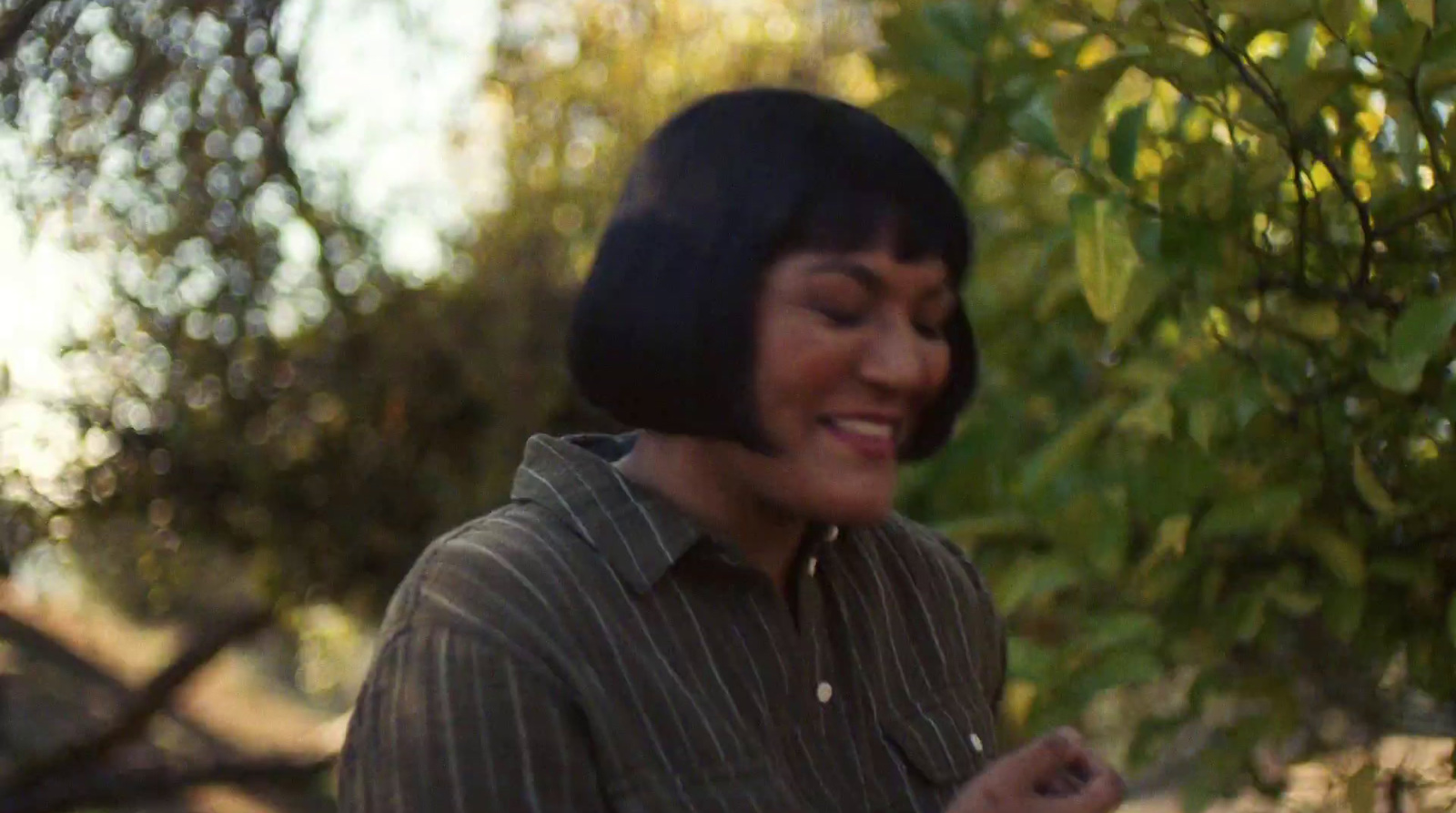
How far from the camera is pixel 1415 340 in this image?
6.83 ft

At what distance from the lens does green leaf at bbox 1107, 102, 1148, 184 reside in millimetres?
2289

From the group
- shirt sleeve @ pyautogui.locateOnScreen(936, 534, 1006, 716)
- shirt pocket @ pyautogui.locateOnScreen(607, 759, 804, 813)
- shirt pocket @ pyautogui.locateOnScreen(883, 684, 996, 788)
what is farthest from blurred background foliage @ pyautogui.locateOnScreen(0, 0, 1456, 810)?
shirt pocket @ pyautogui.locateOnScreen(607, 759, 804, 813)

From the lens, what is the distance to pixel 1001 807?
4.98 feet

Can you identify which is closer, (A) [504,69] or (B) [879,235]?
(B) [879,235]

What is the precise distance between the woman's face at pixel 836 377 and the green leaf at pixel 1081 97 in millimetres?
458

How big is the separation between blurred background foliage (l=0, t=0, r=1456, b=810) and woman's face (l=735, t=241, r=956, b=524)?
52 cm

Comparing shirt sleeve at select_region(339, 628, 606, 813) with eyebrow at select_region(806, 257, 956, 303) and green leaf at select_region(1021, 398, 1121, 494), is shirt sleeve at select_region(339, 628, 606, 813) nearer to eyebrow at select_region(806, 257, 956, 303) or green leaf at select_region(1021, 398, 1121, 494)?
eyebrow at select_region(806, 257, 956, 303)

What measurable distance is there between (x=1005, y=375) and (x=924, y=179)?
1.50 metres

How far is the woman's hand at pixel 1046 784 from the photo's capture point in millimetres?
1521

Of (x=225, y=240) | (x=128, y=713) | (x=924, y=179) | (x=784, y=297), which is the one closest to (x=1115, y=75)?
(x=924, y=179)

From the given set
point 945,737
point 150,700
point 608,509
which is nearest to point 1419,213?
point 945,737

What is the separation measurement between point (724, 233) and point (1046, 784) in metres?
0.53

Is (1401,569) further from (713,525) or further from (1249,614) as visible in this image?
A: (713,525)

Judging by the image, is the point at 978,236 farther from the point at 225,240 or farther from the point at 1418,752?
the point at 225,240
